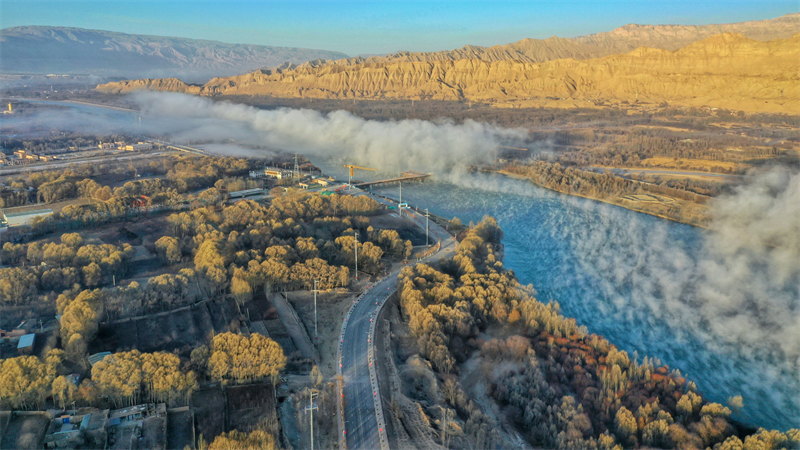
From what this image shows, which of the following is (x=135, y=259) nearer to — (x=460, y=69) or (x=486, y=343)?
(x=486, y=343)

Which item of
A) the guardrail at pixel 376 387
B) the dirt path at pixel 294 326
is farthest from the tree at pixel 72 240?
the guardrail at pixel 376 387

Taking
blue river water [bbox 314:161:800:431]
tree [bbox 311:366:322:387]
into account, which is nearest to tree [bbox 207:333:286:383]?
tree [bbox 311:366:322:387]

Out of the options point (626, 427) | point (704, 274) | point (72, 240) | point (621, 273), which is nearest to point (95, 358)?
point (72, 240)

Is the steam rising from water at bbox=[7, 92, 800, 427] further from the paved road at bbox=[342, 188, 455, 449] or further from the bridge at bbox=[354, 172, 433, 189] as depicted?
the paved road at bbox=[342, 188, 455, 449]

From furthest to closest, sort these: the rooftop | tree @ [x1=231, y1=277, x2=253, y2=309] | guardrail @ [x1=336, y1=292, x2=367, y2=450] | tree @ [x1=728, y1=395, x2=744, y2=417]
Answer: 1. tree @ [x1=231, y1=277, x2=253, y2=309]
2. the rooftop
3. tree @ [x1=728, y1=395, x2=744, y2=417]
4. guardrail @ [x1=336, y1=292, x2=367, y2=450]

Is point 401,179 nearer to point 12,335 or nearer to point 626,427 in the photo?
point 12,335

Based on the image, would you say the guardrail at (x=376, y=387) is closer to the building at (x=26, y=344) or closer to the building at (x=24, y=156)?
the building at (x=26, y=344)
